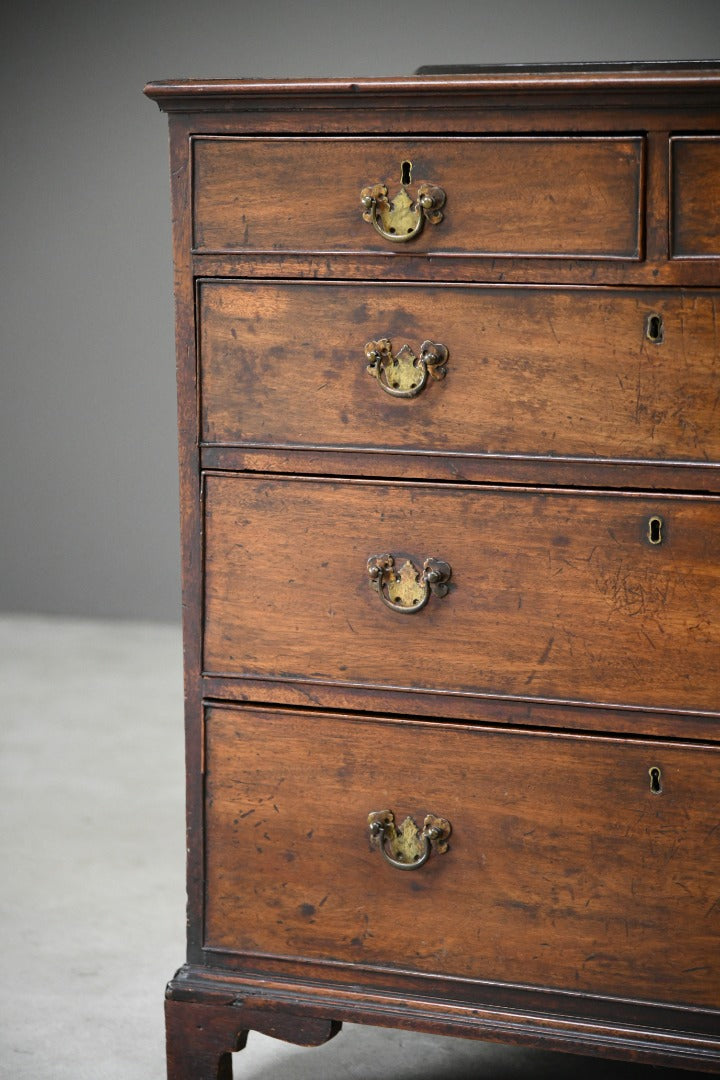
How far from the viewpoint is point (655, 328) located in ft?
5.42

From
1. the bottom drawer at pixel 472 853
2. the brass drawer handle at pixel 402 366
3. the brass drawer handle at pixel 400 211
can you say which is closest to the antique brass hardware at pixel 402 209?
the brass drawer handle at pixel 400 211

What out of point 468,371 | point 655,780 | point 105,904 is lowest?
point 105,904

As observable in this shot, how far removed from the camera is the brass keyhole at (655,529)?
1.69m

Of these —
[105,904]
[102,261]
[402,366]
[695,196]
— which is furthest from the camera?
[102,261]

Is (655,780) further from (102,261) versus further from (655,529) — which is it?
(102,261)

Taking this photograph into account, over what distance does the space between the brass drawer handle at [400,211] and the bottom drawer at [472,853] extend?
621 millimetres

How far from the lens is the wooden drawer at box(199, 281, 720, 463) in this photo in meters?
1.66

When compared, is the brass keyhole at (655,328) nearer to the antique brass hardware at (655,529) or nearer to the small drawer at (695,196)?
the small drawer at (695,196)

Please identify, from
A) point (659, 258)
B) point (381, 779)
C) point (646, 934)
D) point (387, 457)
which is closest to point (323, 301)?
point (387, 457)

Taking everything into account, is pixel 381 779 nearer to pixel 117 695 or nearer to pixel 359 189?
pixel 359 189

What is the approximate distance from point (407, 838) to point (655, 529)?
521 millimetres

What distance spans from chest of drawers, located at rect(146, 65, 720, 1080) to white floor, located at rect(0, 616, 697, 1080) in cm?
33

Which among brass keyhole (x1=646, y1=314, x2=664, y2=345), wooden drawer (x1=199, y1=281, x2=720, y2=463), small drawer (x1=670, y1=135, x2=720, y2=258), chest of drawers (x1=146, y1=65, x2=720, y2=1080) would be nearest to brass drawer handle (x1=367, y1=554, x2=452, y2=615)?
chest of drawers (x1=146, y1=65, x2=720, y2=1080)

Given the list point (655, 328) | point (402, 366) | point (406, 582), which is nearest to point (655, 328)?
point (655, 328)
